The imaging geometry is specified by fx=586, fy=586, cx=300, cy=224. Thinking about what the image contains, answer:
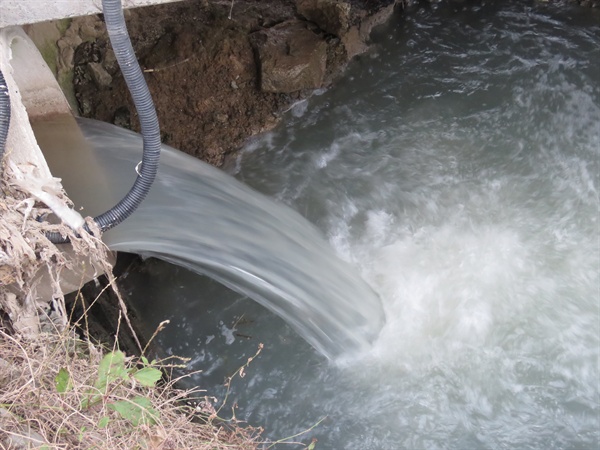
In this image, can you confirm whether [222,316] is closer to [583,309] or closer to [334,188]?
[334,188]

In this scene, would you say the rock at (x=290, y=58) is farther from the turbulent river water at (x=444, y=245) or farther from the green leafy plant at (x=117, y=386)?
the green leafy plant at (x=117, y=386)

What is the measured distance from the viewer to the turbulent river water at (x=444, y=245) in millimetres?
3338

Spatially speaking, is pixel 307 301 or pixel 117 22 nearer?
pixel 117 22

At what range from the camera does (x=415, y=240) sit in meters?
3.82

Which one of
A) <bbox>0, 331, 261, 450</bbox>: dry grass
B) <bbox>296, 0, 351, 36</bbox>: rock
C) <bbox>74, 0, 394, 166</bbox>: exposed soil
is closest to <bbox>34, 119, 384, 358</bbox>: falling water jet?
<bbox>74, 0, 394, 166</bbox>: exposed soil

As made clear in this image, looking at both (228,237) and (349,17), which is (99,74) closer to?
(228,237)

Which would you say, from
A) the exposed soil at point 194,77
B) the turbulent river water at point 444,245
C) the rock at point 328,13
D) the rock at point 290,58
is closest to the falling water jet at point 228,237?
the turbulent river water at point 444,245

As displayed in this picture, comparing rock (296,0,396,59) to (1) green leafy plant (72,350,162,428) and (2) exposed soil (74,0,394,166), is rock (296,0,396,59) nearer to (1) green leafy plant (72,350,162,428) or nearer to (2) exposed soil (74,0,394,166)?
(2) exposed soil (74,0,394,166)

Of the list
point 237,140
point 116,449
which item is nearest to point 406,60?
point 237,140

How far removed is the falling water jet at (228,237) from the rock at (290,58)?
1.00 m

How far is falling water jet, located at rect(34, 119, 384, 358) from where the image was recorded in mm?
3064

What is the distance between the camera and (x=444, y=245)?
3.78 metres

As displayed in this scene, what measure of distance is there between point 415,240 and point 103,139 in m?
2.02

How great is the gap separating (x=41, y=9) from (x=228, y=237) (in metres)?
1.46
